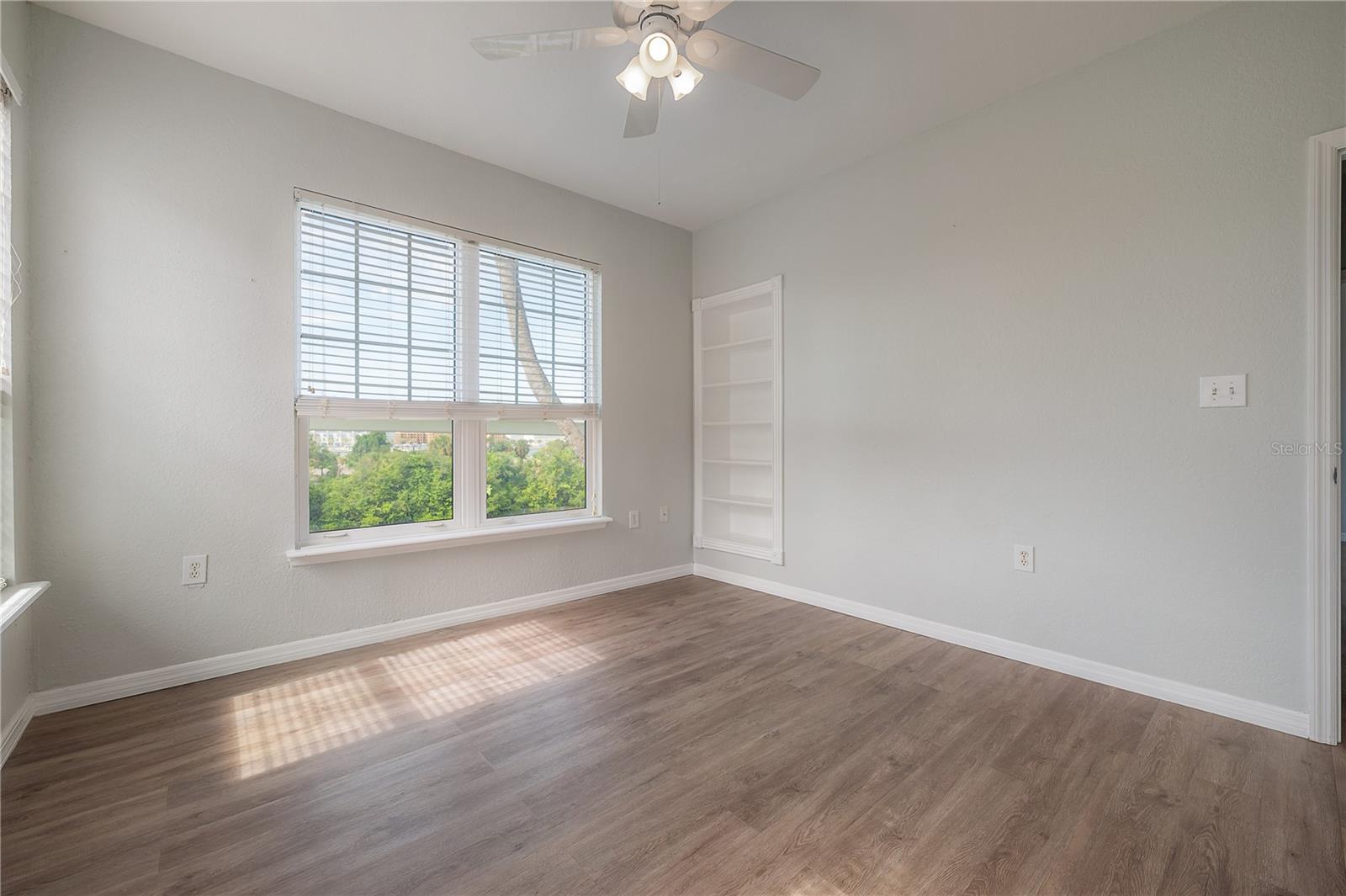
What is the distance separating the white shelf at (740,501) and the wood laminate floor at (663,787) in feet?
4.78

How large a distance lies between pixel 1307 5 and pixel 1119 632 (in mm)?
2399

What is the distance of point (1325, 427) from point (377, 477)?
3.96 metres

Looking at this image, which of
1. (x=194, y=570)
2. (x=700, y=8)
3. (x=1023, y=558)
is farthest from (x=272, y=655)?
(x=1023, y=558)

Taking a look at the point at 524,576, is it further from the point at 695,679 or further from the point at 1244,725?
the point at 1244,725

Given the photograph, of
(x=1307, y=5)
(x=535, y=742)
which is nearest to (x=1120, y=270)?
(x=1307, y=5)

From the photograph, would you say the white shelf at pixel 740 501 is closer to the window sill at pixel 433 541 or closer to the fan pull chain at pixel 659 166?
the window sill at pixel 433 541

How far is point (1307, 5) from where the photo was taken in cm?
194

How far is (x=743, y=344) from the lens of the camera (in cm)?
397

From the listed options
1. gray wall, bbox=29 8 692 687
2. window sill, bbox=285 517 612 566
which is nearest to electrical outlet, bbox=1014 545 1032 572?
window sill, bbox=285 517 612 566

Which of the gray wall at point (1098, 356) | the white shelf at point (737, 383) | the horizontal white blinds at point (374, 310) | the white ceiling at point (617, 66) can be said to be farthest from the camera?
the white shelf at point (737, 383)

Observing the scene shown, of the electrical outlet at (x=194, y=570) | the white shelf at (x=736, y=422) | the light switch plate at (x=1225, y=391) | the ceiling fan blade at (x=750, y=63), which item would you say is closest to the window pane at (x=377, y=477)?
the electrical outlet at (x=194, y=570)

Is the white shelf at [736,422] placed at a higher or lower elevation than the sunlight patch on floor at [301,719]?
higher

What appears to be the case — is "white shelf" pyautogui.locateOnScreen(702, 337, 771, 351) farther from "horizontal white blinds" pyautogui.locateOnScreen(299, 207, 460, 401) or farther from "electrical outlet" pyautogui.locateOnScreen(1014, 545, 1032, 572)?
"electrical outlet" pyautogui.locateOnScreen(1014, 545, 1032, 572)

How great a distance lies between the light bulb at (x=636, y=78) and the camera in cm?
184
